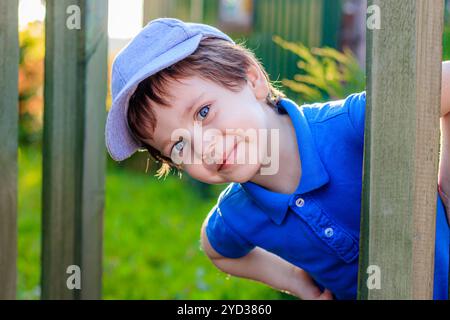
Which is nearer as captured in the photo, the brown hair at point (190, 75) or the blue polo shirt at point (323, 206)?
the brown hair at point (190, 75)

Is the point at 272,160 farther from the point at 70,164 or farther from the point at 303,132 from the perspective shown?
the point at 70,164

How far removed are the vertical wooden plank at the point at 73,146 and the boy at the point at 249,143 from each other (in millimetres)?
272

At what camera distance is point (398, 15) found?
127 centimetres

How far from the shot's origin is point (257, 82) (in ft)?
6.48

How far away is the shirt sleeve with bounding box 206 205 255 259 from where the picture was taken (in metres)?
2.14

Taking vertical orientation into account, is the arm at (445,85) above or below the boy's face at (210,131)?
above

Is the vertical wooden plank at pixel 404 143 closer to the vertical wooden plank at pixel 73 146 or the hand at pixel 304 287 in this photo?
the hand at pixel 304 287

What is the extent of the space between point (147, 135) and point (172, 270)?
7.89ft

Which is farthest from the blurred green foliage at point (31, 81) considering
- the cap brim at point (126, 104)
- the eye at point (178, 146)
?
the eye at point (178, 146)

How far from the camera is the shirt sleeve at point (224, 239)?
2139 millimetres

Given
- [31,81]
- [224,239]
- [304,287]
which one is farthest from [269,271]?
[31,81]

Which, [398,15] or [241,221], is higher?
[398,15]
